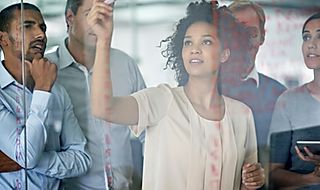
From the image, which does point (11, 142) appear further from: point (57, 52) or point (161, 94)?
point (161, 94)

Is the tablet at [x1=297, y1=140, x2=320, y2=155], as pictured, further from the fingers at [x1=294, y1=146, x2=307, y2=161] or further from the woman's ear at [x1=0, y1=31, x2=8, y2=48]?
the woman's ear at [x1=0, y1=31, x2=8, y2=48]

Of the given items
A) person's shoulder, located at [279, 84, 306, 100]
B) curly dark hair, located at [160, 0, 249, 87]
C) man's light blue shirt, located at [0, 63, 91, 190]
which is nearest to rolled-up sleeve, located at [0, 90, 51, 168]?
man's light blue shirt, located at [0, 63, 91, 190]

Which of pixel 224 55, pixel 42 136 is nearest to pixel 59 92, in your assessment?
pixel 42 136

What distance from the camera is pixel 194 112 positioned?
5.56 feet

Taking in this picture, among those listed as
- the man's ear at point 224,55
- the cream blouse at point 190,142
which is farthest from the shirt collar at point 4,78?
the man's ear at point 224,55

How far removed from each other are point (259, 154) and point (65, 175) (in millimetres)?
638

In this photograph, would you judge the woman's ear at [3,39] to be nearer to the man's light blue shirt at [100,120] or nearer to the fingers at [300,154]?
the man's light blue shirt at [100,120]

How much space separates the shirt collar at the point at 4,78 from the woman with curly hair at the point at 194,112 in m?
0.32

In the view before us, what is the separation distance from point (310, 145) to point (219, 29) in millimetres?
450

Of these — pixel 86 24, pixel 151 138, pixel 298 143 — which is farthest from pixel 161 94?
pixel 298 143

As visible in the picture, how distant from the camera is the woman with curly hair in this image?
5.47ft

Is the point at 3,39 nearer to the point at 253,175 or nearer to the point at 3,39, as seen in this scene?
the point at 3,39

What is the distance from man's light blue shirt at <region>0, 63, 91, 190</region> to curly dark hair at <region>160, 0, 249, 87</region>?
40cm

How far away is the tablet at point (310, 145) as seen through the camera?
1.66 m
